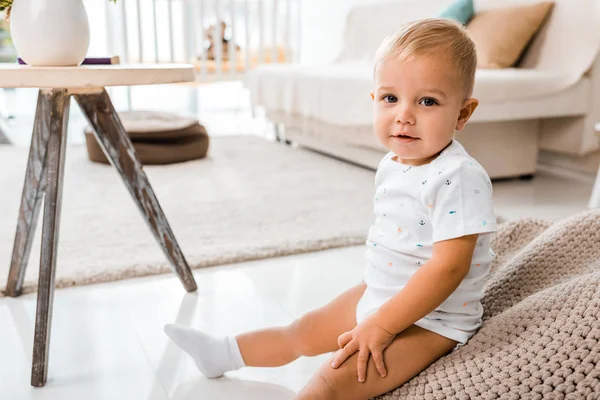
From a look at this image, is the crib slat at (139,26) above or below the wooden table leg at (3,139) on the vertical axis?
above

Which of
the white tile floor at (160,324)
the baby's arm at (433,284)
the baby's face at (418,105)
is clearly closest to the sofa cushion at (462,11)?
the white tile floor at (160,324)

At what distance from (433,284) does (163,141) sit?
226 cm

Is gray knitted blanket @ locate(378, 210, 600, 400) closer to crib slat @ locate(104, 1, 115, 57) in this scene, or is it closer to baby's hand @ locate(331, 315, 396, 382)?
baby's hand @ locate(331, 315, 396, 382)

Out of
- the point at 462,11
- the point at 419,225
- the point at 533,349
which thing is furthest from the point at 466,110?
the point at 462,11

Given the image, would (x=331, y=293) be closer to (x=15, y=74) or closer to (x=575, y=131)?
(x=15, y=74)

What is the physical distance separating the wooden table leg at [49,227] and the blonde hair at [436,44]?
2.01ft

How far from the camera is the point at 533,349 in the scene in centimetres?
82

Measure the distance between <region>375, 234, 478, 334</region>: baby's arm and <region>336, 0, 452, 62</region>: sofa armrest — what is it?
91.2 inches

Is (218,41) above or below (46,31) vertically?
below

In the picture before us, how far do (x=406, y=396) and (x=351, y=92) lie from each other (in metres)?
1.79

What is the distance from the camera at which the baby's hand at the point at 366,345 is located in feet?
2.74

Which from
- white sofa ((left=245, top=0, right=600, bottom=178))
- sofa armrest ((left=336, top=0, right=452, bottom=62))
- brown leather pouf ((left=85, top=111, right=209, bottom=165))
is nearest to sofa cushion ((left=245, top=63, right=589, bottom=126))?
white sofa ((left=245, top=0, right=600, bottom=178))

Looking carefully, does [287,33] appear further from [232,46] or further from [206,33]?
[206,33]

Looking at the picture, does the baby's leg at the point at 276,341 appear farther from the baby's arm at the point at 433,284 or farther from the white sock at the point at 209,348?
the baby's arm at the point at 433,284
